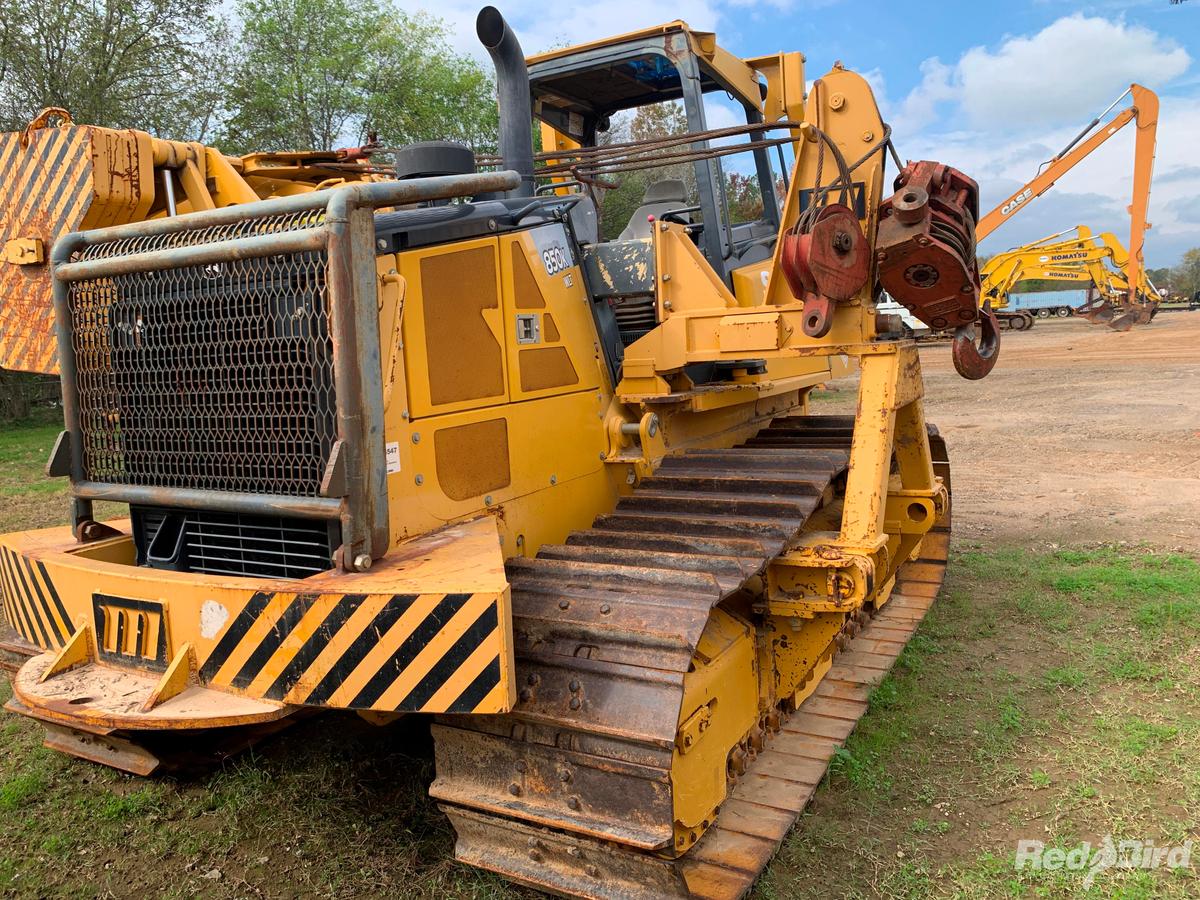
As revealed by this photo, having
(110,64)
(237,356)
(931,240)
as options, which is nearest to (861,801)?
(931,240)

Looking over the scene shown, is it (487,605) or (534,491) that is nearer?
(487,605)

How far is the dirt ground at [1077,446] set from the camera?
6.96 metres

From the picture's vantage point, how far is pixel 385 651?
2.30 m

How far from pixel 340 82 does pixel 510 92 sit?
2178cm

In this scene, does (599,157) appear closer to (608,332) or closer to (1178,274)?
(608,332)

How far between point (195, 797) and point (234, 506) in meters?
1.35

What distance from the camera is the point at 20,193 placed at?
11.2ft

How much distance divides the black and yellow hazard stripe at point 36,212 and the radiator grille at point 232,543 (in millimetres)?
857

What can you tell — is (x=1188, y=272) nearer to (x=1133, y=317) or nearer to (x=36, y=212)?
(x=1133, y=317)

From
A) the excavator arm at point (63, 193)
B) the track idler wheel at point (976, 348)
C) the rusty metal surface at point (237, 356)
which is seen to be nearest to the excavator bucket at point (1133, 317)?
the track idler wheel at point (976, 348)

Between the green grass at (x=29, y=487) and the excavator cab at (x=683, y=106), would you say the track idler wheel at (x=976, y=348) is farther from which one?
the green grass at (x=29, y=487)

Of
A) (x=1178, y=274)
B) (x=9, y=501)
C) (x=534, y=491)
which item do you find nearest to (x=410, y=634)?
(x=534, y=491)

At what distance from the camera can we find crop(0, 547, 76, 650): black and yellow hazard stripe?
9.52 feet

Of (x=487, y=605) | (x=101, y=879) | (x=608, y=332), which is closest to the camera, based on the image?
(x=487, y=605)
